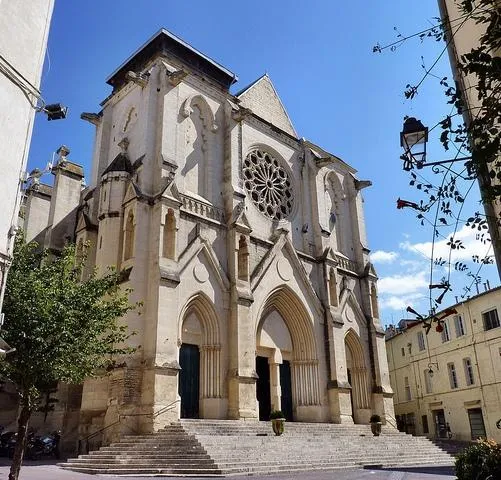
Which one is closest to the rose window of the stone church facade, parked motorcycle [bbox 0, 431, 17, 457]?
the stone church facade

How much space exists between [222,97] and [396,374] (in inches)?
929

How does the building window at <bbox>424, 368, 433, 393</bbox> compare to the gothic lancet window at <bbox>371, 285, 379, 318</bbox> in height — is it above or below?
below

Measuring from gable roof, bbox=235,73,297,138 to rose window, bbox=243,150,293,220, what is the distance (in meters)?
2.57

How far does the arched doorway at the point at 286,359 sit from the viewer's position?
21.6 metres

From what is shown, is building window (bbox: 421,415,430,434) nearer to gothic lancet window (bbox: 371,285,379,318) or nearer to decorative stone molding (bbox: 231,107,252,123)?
gothic lancet window (bbox: 371,285,379,318)

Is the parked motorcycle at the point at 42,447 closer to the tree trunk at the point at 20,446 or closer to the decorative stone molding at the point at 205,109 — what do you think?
the tree trunk at the point at 20,446

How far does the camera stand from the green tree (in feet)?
29.9

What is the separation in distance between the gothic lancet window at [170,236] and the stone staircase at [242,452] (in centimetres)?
569

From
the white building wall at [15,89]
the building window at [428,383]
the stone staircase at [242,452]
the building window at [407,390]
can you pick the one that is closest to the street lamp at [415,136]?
the white building wall at [15,89]

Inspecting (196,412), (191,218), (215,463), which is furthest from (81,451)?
(191,218)

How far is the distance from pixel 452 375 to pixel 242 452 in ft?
67.1

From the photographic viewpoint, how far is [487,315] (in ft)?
90.9

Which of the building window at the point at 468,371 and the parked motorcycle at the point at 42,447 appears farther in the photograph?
the building window at the point at 468,371

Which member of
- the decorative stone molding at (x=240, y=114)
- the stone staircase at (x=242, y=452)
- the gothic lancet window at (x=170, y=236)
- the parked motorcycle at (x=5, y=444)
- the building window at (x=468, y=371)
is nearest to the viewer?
the stone staircase at (x=242, y=452)
